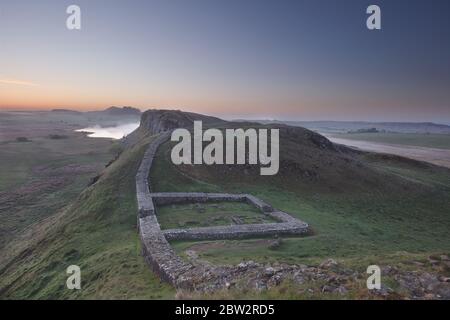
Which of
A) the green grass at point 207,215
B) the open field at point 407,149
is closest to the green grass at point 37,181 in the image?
the green grass at point 207,215

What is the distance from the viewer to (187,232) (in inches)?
945

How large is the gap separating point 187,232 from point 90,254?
721 cm

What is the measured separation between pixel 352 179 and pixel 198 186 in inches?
967

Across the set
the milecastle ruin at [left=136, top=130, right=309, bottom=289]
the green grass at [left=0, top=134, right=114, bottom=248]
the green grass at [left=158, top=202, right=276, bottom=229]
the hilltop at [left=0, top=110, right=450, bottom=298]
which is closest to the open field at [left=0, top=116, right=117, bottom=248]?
the green grass at [left=0, top=134, right=114, bottom=248]

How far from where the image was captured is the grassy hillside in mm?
17406

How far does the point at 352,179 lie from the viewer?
49969 mm

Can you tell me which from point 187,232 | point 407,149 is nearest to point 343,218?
point 187,232

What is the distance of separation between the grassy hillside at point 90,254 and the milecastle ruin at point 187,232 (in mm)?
815

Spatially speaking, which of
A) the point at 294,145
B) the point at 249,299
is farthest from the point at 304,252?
the point at 294,145

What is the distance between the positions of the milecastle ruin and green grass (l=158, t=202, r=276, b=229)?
1.06 metres

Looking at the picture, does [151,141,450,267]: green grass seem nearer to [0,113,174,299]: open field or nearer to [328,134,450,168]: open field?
[0,113,174,299]: open field

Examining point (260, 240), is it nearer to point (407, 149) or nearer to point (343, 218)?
point (343, 218)
